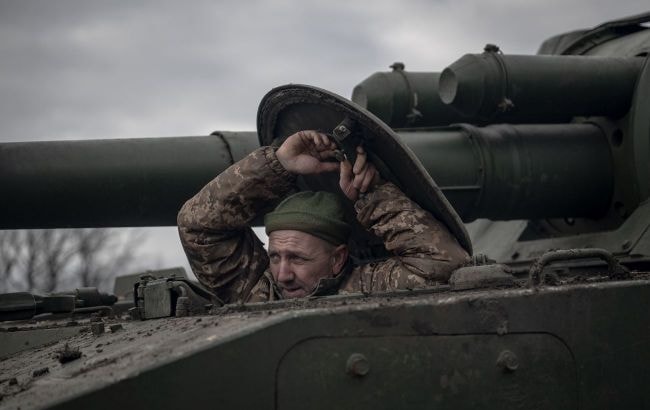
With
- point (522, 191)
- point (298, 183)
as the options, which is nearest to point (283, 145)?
point (298, 183)

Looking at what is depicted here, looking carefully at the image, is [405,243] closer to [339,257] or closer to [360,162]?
[360,162]

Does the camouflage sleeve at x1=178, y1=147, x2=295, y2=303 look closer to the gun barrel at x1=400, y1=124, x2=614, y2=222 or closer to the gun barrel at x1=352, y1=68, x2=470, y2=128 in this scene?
the gun barrel at x1=400, y1=124, x2=614, y2=222

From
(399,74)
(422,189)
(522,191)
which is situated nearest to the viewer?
(422,189)

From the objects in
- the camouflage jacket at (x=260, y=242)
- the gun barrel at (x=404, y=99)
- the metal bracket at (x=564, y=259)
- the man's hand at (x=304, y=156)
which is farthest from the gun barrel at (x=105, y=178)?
the metal bracket at (x=564, y=259)

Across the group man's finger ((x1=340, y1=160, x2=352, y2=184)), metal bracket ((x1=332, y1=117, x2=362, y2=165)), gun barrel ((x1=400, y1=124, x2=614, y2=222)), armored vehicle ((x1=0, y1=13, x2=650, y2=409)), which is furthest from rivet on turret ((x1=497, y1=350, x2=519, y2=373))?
gun barrel ((x1=400, y1=124, x2=614, y2=222))

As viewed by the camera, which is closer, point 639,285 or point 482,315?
point 482,315

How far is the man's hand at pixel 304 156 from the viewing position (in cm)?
401

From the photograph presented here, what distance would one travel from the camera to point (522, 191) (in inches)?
204

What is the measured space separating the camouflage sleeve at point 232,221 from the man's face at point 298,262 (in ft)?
0.73

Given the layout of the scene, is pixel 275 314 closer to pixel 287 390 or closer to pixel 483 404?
pixel 287 390

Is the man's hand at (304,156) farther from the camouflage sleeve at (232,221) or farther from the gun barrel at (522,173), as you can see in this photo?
the gun barrel at (522,173)

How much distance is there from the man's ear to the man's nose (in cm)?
20

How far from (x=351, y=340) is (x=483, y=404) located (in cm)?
39

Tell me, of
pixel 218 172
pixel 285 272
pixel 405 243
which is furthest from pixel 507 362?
pixel 218 172
